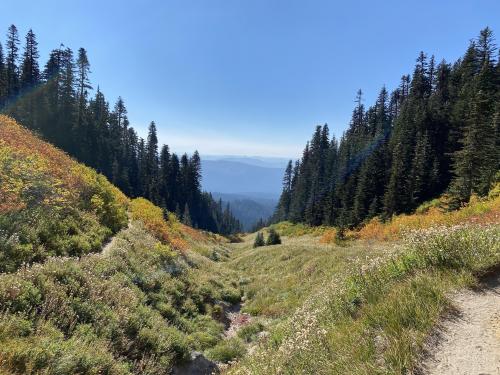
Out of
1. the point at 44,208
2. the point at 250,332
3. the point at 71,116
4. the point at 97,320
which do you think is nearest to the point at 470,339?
the point at 97,320

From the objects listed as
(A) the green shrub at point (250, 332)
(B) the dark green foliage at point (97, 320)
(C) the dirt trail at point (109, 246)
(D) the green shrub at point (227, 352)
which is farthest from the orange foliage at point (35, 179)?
(A) the green shrub at point (250, 332)

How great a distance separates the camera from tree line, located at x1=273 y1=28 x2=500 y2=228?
101 feet

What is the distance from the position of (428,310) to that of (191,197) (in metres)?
99.0

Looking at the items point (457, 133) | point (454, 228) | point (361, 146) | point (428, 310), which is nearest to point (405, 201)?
point (457, 133)

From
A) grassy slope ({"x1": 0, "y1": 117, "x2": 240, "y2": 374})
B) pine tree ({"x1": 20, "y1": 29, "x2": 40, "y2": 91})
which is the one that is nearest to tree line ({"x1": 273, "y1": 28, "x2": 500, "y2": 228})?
grassy slope ({"x1": 0, "y1": 117, "x2": 240, "y2": 374})

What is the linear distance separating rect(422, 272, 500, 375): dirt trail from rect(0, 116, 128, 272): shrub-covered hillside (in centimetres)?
919

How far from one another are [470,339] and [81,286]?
330 inches

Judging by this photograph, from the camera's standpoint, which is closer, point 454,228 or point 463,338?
point 463,338

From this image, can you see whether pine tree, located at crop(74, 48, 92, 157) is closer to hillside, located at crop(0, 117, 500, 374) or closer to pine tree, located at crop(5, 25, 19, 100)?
pine tree, located at crop(5, 25, 19, 100)

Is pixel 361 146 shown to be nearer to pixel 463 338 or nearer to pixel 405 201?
pixel 405 201

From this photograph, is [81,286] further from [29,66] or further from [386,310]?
[29,66]

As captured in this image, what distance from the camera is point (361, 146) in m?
71.2

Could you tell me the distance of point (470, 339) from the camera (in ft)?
13.6

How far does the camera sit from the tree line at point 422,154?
30.8m
